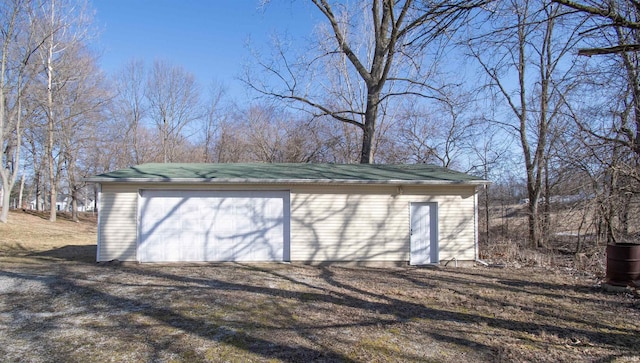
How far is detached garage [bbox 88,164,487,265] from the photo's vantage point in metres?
9.80

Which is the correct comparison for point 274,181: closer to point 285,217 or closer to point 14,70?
point 285,217

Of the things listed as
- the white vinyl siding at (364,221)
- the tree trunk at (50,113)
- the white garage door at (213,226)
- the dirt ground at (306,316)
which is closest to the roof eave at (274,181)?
the white vinyl siding at (364,221)

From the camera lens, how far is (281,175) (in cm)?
1045

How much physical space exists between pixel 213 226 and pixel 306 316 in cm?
529

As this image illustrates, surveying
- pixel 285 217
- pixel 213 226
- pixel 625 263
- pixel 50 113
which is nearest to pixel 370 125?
pixel 285 217

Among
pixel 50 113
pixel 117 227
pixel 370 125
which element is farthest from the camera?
pixel 50 113

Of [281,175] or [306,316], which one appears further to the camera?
[281,175]

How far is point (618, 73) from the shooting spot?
903 centimetres

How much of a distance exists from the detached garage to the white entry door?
27 mm

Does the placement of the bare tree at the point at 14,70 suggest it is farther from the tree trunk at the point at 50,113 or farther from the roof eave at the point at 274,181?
the roof eave at the point at 274,181

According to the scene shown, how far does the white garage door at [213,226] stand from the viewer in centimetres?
991

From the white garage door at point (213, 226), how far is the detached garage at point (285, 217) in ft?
0.08

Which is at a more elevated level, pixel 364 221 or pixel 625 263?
pixel 364 221

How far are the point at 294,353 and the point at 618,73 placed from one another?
382 inches
